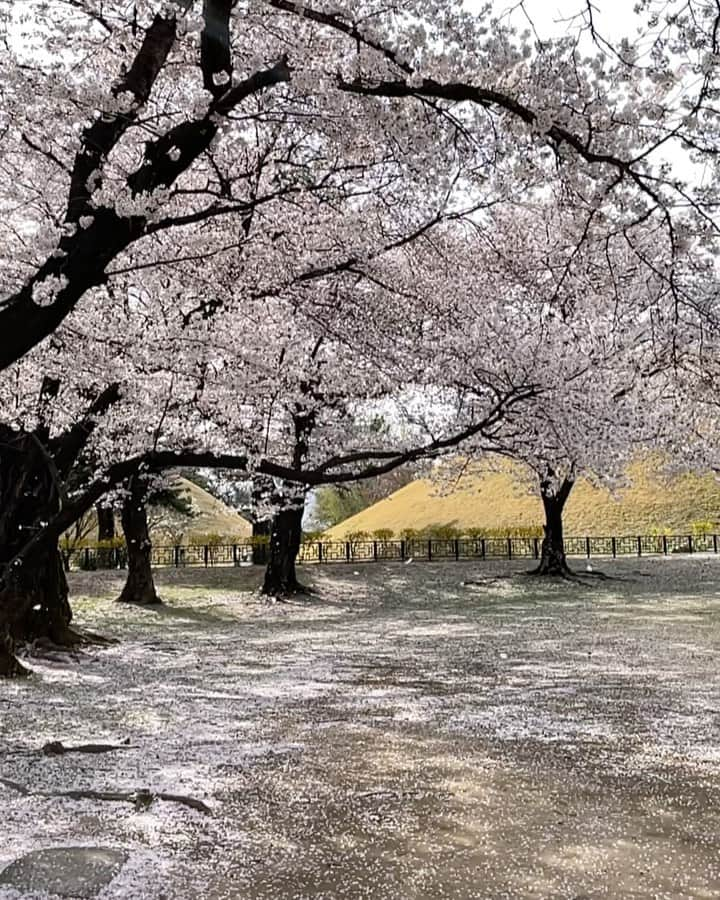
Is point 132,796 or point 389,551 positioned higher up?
point 389,551

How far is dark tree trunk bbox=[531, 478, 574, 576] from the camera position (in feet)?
88.0

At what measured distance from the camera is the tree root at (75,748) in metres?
7.04

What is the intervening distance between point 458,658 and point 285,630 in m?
5.27

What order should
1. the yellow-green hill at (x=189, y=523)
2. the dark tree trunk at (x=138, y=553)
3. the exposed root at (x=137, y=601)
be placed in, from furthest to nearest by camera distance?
the yellow-green hill at (x=189, y=523) → the exposed root at (x=137, y=601) → the dark tree trunk at (x=138, y=553)

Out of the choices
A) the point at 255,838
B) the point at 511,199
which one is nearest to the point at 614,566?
the point at 511,199

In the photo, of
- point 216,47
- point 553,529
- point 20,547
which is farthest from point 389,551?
point 216,47

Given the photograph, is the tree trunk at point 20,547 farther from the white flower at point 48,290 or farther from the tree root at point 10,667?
the white flower at point 48,290

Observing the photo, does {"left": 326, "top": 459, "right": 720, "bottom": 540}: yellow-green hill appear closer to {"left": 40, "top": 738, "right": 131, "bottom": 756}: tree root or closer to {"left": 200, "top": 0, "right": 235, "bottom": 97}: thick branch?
{"left": 40, "top": 738, "right": 131, "bottom": 756}: tree root

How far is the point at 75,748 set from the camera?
7.20 meters

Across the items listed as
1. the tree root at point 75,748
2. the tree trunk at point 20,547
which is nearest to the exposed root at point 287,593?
the tree trunk at point 20,547

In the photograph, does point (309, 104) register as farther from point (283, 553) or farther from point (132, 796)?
point (283, 553)

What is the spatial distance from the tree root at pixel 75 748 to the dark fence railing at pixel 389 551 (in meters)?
23.7

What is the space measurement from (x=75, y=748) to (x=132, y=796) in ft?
5.82

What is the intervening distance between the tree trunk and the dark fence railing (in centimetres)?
1753
